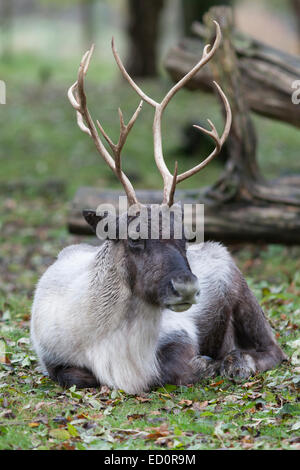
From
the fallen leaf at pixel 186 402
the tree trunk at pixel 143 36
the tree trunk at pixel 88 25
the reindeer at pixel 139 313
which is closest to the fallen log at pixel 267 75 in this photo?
the reindeer at pixel 139 313

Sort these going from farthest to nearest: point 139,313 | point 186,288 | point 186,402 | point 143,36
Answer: point 143,36, point 139,313, point 186,402, point 186,288

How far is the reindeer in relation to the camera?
5.28m

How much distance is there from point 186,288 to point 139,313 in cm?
73

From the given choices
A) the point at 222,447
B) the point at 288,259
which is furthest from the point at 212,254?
the point at 288,259

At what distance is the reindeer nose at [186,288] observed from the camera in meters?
4.89

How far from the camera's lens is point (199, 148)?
16156 millimetres

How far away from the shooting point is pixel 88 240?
1055 centimetres

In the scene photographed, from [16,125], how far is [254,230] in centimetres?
1037

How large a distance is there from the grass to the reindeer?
0.16 metres

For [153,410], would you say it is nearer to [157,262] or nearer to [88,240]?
[157,262]

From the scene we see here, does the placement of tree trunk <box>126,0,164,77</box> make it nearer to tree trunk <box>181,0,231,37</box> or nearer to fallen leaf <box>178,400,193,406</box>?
tree trunk <box>181,0,231,37</box>

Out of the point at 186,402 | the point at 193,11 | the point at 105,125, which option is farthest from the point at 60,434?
the point at 193,11

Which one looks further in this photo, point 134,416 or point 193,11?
point 193,11

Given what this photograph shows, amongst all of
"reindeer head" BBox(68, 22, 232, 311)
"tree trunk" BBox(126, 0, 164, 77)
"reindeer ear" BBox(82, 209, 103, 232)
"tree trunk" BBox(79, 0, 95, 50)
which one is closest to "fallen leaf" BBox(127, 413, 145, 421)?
"reindeer head" BBox(68, 22, 232, 311)
